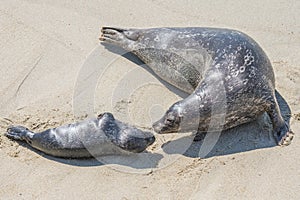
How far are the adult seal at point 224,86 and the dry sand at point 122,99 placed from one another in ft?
0.54

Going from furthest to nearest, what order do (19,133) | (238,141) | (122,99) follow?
(122,99), (238,141), (19,133)

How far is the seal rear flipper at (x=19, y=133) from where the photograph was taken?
4738 millimetres

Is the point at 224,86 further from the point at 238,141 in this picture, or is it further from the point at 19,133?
the point at 19,133

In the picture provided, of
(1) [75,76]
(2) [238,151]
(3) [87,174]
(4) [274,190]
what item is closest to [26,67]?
(1) [75,76]

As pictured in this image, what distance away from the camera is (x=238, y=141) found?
16.1 feet

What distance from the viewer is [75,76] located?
18.4ft

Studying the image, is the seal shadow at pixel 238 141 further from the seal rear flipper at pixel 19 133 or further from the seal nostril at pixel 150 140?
the seal rear flipper at pixel 19 133

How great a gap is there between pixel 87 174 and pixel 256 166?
1.46m

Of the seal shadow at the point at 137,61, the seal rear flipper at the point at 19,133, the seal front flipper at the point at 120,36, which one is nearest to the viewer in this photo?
the seal rear flipper at the point at 19,133

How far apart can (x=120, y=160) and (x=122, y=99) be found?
0.83 meters

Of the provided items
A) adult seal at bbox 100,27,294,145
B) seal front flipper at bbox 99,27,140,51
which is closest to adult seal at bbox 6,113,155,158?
adult seal at bbox 100,27,294,145

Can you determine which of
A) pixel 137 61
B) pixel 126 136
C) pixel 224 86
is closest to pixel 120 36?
pixel 137 61

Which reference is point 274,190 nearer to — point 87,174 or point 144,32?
point 87,174

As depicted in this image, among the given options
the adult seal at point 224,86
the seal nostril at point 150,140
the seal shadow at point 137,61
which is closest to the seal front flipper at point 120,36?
the seal shadow at point 137,61
